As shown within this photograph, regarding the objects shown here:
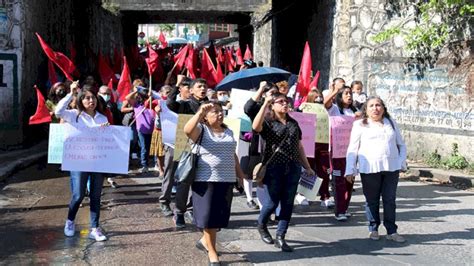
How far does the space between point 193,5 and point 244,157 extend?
49.5 feet

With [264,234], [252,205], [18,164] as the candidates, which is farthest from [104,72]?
[264,234]

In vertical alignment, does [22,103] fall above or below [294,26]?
below

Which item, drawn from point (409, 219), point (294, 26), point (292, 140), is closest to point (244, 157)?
point (292, 140)

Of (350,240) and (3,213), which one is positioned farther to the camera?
(3,213)

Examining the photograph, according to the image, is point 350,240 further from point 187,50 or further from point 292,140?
point 187,50

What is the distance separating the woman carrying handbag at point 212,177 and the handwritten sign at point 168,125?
226cm

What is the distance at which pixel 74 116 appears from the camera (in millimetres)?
7105

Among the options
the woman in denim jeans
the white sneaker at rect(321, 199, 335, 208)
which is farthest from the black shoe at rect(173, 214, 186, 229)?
the white sneaker at rect(321, 199, 335, 208)

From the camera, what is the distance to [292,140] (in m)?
6.95

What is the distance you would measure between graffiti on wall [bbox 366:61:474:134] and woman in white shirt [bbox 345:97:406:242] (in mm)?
6309

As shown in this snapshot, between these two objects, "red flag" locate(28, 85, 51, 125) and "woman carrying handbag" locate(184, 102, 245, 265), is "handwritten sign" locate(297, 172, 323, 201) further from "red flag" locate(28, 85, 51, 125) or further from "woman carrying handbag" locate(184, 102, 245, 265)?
"red flag" locate(28, 85, 51, 125)

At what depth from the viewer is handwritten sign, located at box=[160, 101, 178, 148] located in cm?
841

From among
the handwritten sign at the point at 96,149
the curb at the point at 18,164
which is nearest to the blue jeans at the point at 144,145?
the curb at the point at 18,164

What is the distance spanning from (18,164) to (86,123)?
17.7ft
